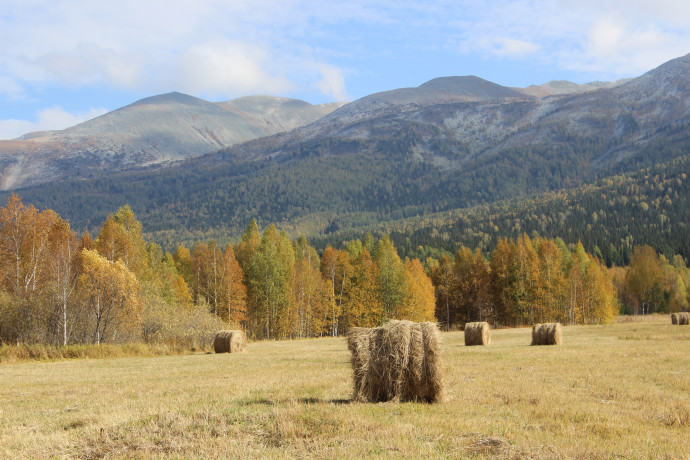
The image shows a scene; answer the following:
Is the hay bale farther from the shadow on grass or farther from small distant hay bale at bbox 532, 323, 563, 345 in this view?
the shadow on grass

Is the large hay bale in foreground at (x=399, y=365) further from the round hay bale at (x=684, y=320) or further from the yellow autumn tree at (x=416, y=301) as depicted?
the yellow autumn tree at (x=416, y=301)

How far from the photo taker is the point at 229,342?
36406 millimetres

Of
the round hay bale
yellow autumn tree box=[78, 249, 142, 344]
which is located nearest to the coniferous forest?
yellow autumn tree box=[78, 249, 142, 344]

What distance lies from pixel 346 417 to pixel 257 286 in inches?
2354

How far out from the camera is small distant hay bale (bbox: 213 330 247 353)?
36.5 m

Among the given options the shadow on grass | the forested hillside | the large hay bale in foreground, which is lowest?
the shadow on grass

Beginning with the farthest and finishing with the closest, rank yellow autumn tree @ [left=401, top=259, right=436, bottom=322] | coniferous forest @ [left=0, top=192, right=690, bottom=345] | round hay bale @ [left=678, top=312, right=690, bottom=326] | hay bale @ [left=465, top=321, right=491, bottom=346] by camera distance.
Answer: yellow autumn tree @ [left=401, top=259, right=436, bottom=322]
round hay bale @ [left=678, top=312, right=690, bottom=326]
coniferous forest @ [left=0, top=192, right=690, bottom=345]
hay bale @ [left=465, top=321, right=491, bottom=346]

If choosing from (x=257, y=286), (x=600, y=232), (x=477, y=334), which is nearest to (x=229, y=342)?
(x=477, y=334)

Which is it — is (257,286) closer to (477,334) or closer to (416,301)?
(416,301)

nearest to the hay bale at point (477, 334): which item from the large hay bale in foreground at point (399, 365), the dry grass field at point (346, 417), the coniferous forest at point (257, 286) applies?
the dry grass field at point (346, 417)

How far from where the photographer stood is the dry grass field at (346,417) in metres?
9.10

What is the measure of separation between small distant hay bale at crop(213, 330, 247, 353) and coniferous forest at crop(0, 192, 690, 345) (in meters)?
5.41

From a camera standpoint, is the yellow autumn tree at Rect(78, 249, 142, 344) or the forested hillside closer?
the yellow autumn tree at Rect(78, 249, 142, 344)

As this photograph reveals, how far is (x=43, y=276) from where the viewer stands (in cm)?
4119
